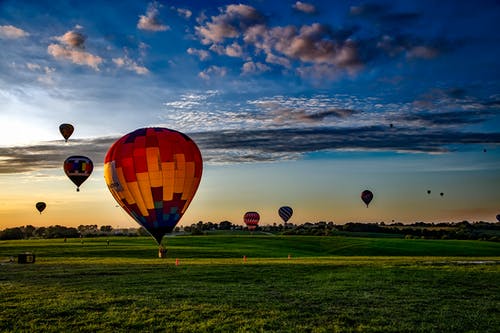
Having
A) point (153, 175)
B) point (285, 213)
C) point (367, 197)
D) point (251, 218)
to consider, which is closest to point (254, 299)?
point (153, 175)

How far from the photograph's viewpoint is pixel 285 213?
114m

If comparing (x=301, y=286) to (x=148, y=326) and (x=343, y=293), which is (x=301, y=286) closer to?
(x=343, y=293)

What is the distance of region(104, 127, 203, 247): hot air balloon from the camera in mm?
37562

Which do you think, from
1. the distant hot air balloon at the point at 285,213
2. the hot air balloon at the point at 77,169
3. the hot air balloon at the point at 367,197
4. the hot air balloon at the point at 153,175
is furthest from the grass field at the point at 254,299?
the distant hot air balloon at the point at 285,213

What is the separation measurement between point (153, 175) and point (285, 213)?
79549 mm

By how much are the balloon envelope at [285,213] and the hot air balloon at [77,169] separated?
61.2 m

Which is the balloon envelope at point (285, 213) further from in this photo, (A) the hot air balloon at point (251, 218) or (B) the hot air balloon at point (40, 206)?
(B) the hot air balloon at point (40, 206)

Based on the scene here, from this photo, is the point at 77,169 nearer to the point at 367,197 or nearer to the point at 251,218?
the point at 367,197

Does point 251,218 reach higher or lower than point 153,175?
lower

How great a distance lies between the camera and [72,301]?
1969 centimetres

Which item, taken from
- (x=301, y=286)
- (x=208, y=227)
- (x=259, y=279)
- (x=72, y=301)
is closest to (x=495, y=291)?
(x=301, y=286)

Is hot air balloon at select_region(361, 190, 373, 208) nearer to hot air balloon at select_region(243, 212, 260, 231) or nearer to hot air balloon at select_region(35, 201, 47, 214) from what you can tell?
hot air balloon at select_region(243, 212, 260, 231)

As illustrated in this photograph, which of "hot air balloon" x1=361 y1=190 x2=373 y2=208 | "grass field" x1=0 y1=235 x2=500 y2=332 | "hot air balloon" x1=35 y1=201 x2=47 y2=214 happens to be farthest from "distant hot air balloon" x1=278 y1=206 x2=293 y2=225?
"grass field" x1=0 y1=235 x2=500 y2=332

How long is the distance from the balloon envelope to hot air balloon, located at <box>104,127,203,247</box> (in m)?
76.6
